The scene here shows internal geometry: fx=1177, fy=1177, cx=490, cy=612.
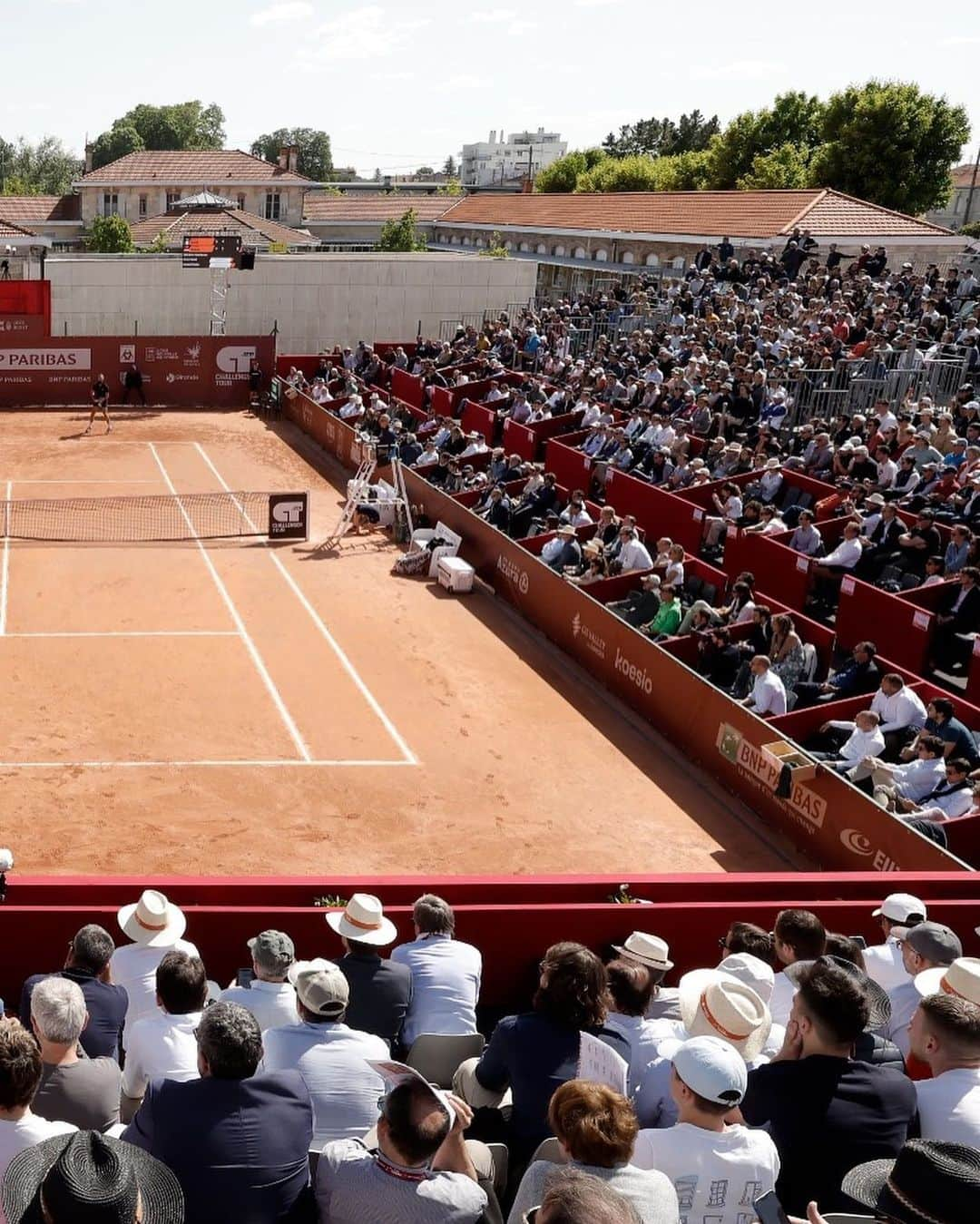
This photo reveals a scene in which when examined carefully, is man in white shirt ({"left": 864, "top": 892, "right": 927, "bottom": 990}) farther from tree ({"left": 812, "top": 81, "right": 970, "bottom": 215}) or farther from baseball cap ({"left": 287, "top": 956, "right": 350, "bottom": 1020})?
tree ({"left": 812, "top": 81, "right": 970, "bottom": 215})

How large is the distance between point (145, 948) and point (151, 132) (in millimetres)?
184320

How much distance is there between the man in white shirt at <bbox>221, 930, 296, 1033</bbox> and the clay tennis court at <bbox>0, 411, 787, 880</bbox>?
6.28 metres

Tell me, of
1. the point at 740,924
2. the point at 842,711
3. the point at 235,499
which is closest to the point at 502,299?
the point at 235,499

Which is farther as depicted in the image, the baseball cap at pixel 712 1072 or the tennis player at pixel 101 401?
the tennis player at pixel 101 401

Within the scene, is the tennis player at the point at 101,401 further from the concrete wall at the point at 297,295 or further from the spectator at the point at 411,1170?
the spectator at the point at 411,1170

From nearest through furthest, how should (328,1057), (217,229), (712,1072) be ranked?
(712,1072), (328,1057), (217,229)

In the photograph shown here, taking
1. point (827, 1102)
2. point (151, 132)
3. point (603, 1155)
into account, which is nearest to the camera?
point (603, 1155)

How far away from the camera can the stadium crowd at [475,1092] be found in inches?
151

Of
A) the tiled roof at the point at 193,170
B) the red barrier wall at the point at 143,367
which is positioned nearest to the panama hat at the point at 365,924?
the red barrier wall at the point at 143,367

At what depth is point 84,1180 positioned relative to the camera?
3.32 meters

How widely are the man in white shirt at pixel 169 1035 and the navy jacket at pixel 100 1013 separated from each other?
0.47m

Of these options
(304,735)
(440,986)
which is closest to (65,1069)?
(440,986)

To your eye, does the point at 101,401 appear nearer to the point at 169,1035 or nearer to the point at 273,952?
the point at 273,952

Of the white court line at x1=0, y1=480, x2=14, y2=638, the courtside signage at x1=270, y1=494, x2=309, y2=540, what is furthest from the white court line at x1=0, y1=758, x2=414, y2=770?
the courtside signage at x1=270, y1=494, x2=309, y2=540
